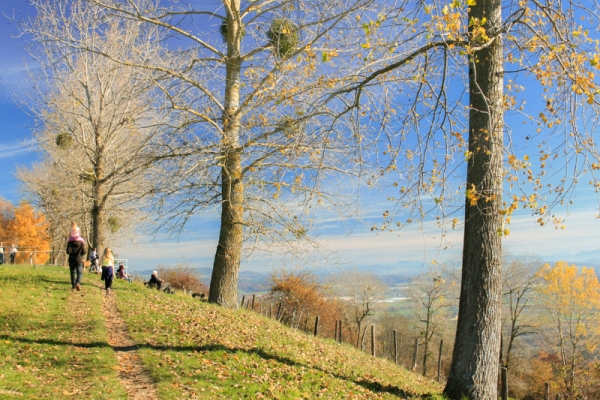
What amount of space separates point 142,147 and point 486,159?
9.68 meters

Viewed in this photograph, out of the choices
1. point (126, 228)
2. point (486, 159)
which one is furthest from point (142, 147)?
point (126, 228)

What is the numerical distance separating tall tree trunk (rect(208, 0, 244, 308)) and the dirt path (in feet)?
11.8

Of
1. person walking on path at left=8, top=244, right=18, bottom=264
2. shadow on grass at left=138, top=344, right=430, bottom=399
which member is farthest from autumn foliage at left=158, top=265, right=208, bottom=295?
shadow on grass at left=138, top=344, right=430, bottom=399

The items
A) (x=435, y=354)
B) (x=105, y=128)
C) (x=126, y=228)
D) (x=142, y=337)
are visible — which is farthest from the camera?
(x=435, y=354)

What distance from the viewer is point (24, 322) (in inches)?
421

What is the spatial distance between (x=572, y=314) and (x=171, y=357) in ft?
122

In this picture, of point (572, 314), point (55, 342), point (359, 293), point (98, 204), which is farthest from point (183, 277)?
point (55, 342)

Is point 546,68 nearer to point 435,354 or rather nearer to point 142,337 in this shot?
point 142,337

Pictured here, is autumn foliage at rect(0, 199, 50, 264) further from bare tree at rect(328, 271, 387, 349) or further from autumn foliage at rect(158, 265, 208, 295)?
bare tree at rect(328, 271, 387, 349)

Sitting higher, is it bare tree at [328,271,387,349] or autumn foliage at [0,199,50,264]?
autumn foliage at [0,199,50,264]

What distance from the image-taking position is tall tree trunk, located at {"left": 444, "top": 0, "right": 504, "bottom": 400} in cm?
799

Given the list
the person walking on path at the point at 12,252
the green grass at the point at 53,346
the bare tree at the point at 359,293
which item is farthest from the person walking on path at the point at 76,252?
the bare tree at the point at 359,293

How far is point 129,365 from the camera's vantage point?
8.34 meters

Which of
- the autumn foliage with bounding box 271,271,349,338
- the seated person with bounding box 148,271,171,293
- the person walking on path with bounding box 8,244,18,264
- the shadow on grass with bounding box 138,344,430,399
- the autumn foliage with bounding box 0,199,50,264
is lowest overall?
the autumn foliage with bounding box 271,271,349,338
